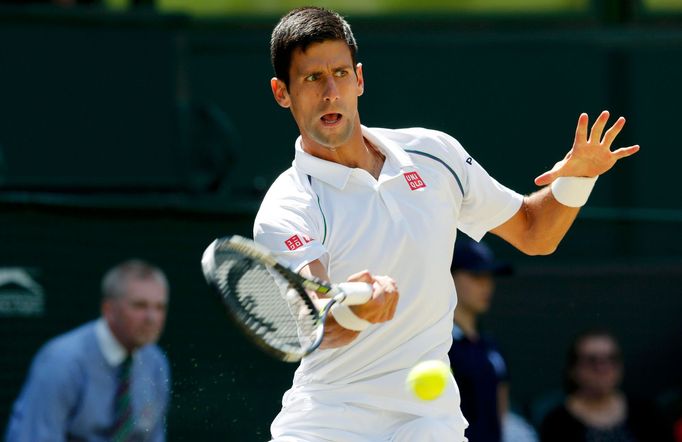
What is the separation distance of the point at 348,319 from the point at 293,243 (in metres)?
0.29

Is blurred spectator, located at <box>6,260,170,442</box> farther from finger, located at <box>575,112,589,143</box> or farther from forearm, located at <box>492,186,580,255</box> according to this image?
finger, located at <box>575,112,589,143</box>

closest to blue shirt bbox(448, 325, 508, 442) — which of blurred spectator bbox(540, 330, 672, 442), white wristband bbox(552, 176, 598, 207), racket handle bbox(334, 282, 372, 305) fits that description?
blurred spectator bbox(540, 330, 672, 442)

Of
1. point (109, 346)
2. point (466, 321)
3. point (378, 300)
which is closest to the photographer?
point (378, 300)

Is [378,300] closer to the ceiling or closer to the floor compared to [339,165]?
closer to the floor

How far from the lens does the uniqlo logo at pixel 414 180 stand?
4.09 metres

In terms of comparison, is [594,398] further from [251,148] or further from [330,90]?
[330,90]

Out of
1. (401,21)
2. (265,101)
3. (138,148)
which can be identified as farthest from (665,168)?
(138,148)

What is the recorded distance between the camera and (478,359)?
650 centimetres

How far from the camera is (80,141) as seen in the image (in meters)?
7.27

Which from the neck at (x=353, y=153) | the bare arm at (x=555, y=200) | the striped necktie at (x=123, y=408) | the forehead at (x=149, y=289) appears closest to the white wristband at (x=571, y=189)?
the bare arm at (x=555, y=200)

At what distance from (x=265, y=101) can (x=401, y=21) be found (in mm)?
865

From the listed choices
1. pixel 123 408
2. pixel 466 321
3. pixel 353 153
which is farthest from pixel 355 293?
pixel 466 321

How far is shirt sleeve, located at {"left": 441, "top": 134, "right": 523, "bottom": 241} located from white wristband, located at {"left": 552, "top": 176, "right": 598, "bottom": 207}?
127 mm

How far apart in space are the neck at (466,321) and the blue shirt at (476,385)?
0.05m
